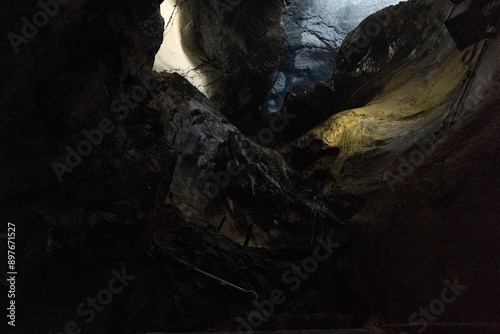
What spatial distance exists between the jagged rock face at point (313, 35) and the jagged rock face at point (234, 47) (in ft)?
36.1

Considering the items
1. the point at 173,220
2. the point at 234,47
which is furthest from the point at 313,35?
the point at 173,220

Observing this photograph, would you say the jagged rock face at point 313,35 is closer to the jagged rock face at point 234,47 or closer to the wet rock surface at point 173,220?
the jagged rock face at point 234,47

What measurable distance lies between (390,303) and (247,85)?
17.0m

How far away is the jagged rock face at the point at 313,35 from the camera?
3262 centimetres

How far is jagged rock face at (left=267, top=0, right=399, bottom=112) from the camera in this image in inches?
1284

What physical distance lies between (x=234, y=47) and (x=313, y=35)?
16.2 metres

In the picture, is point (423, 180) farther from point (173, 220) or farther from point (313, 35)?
point (313, 35)

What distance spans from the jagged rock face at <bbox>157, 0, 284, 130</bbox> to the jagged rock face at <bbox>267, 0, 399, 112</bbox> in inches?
434

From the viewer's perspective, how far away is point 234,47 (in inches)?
775

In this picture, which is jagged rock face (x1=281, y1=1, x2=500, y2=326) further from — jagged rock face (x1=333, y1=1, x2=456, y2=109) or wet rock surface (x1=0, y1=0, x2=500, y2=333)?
jagged rock face (x1=333, y1=1, x2=456, y2=109)

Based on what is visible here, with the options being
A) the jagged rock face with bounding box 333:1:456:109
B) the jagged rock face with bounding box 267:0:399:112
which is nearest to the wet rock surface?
the jagged rock face with bounding box 333:1:456:109

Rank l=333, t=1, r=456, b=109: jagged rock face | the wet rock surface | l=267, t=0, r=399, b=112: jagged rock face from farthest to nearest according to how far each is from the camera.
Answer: l=267, t=0, r=399, b=112: jagged rock face
l=333, t=1, r=456, b=109: jagged rock face
the wet rock surface

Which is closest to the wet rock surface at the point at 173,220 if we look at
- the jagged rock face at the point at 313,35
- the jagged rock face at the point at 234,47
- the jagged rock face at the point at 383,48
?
the jagged rock face at the point at 383,48

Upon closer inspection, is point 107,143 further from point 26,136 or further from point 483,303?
point 483,303
